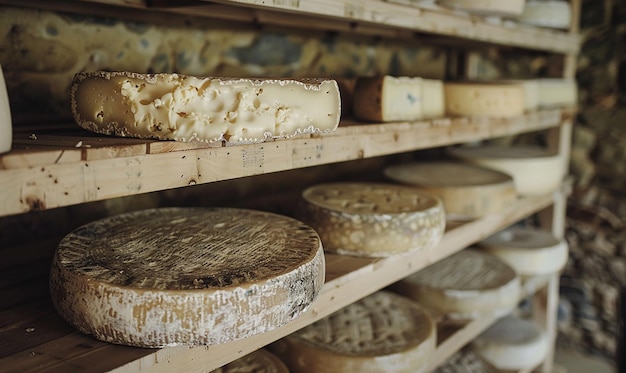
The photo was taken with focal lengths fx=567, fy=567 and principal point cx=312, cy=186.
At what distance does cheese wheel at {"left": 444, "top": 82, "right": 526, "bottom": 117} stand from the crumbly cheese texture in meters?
0.91

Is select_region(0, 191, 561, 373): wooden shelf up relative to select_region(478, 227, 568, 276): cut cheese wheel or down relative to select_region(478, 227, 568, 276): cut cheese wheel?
up

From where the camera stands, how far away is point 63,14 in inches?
51.7

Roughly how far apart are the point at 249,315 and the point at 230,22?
99cm

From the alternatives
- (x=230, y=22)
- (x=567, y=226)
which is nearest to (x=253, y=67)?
(x=230, y=22)

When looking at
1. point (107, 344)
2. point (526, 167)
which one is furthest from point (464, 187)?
point (107, 344)

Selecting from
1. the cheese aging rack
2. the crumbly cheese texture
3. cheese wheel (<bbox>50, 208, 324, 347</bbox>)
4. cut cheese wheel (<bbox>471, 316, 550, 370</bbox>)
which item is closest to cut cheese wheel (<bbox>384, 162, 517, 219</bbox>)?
the cheese aging rack

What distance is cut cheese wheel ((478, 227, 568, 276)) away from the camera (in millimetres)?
2320

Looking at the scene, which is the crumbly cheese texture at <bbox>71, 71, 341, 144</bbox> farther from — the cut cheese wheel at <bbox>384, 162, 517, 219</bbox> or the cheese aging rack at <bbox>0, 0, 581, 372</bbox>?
the cut cheese wheel at <bbox>384, 162, 517, 219</bbox>

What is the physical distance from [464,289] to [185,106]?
1310 millimetres

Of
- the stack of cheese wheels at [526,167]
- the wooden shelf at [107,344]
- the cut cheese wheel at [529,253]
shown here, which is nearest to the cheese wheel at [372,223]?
the wooden shelf at [107,344]

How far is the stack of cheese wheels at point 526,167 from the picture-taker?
2211 mm

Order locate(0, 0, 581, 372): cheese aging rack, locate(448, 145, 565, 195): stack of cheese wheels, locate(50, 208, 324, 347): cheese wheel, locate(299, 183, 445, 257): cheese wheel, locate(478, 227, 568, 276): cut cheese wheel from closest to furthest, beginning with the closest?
locate(0, 0, 581, 372): cheese aging rack < locate(50, 208, 324, 347): cheese wheel < locate(299, 183, 445, 257): cheese wheel < locate(448, 145, 565, 195): stack of cheese wheels < locate(478, 227, 568, 276): cut cheese wheel

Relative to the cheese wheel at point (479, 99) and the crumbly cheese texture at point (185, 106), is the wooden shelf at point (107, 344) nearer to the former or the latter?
the crumbly cheese texture at point (185, 106)

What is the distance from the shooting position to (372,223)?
1414 mm
